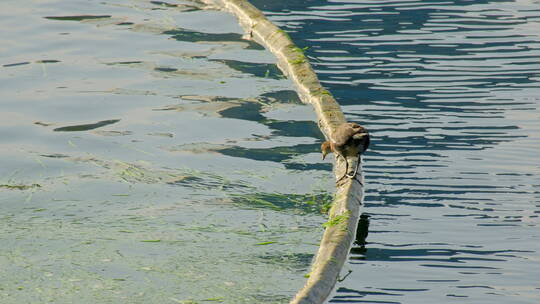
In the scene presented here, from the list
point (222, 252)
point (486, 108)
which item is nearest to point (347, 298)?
point (222, 252)

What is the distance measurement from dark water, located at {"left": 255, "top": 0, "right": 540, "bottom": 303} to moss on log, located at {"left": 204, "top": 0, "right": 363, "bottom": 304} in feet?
0.97

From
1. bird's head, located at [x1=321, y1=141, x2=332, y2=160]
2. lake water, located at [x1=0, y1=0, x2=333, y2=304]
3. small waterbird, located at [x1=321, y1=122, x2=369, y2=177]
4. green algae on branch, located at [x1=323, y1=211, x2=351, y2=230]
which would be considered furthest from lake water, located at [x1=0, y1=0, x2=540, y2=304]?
small waterbird, located at [x1=321, y1=122, x2=369, y2=177]

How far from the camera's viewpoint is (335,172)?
922 centimetres

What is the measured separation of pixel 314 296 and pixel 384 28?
932 centimetres

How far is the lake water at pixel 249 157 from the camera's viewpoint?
763 centimetres

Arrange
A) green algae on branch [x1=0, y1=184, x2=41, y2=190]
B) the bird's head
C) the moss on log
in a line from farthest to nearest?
the bird's head < green algae on branch [x1=0, y1=184, x2=41, y2=190] < the moss on log

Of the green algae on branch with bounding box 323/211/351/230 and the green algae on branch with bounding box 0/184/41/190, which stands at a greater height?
the green algae on branch with bounding box 323/211/351/230

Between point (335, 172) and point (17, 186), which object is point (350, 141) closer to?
point (335, 172)

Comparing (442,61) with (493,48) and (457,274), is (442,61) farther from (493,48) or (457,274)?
(457,274)

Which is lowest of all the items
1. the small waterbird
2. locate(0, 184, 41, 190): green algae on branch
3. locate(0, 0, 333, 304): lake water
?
locate(0, 184, 41, 190): green algae on branch

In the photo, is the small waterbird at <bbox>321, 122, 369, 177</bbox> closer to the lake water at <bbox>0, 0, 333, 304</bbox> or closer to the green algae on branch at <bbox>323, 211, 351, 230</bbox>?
the lake water at <bbox>0, 0, 333, 304</bbox>

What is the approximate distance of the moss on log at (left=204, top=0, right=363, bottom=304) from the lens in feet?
22.6

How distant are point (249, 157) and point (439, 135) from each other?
7.03 feet

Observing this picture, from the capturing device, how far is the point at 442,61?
1349 cm
